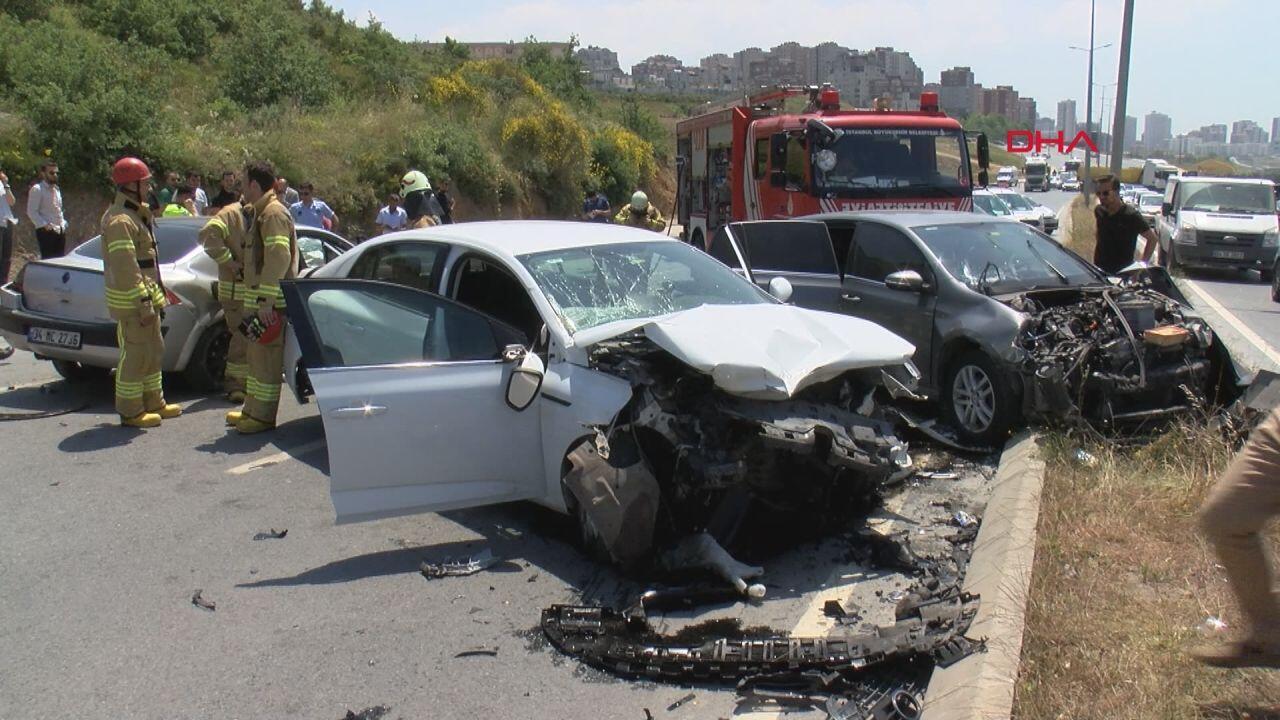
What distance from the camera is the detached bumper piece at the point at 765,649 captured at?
3.94m

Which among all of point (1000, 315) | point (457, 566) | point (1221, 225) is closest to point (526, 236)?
point (457, 566)

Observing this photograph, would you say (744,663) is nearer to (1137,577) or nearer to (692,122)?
(1137,577)

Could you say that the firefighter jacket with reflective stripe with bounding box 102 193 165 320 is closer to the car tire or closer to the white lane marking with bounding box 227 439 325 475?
the white lane marking with bounding box 227 439 325 475

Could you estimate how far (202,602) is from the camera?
4.77m

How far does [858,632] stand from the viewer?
14.4 feet

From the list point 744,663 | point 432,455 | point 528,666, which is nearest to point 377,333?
point 432,455

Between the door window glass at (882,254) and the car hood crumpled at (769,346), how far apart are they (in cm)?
241

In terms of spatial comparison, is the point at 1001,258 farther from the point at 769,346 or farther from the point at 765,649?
the point at 765,649

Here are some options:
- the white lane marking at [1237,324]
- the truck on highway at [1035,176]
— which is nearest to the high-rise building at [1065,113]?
the truck on highway at [1035,176]

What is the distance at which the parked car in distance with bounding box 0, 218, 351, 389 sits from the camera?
8.08 meters

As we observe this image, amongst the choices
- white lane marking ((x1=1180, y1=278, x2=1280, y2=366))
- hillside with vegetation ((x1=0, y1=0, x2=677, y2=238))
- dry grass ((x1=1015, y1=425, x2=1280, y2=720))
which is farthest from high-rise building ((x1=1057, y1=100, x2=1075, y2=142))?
dry grass ((x1=1015, y1=425, x2=1280, y2=720))

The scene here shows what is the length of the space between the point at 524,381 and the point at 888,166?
28.4 ft

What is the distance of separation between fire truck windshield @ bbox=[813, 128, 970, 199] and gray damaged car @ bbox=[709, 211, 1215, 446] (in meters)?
3.72

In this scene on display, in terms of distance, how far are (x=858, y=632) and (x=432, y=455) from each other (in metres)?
2.18
